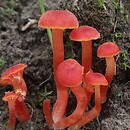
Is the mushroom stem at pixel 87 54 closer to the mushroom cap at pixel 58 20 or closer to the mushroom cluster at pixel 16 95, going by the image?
the mushroom cap at pixel 58 20

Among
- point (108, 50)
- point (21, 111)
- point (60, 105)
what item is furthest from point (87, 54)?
point (21, 111)

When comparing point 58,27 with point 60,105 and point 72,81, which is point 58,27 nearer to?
point 72,81

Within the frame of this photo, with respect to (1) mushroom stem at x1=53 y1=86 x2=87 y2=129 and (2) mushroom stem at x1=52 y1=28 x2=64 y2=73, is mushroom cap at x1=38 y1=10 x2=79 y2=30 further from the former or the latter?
(1) mushroom stem at x1=53 y1=86 x2=87 y2=129

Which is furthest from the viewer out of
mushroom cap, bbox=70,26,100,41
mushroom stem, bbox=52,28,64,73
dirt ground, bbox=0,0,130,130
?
dirt ground, bbox=0,0,130,130

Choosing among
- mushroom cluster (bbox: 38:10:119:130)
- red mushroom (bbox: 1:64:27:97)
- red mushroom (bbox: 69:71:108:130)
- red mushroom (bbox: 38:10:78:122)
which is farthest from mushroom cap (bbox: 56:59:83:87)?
red mushroom (bbox: 1:64:27:97)

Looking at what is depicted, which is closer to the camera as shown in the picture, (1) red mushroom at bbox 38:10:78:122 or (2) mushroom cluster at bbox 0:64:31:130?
(1) red mushroom at bbox 38:10:78:122

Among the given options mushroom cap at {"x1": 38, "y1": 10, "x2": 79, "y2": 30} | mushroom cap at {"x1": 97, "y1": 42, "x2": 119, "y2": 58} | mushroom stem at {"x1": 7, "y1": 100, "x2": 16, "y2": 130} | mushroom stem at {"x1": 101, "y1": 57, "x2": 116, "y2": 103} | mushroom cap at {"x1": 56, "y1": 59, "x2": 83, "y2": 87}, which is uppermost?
mushroom cap at {"x1": 38, "y1": 10, "x2": 79, "y2": 30}

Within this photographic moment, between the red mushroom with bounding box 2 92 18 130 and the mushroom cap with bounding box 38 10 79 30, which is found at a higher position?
the mushroom cap with bounding box 38 10 79 30

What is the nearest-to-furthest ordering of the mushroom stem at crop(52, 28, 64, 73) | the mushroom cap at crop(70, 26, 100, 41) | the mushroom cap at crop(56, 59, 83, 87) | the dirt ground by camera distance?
the mushroom cap at crop(56, 59, 83, 87), the mushroom cap at crop(70, 26, 100, 41), the mushroom stem at crop(52, 28, 64, 73), the dirt ground
